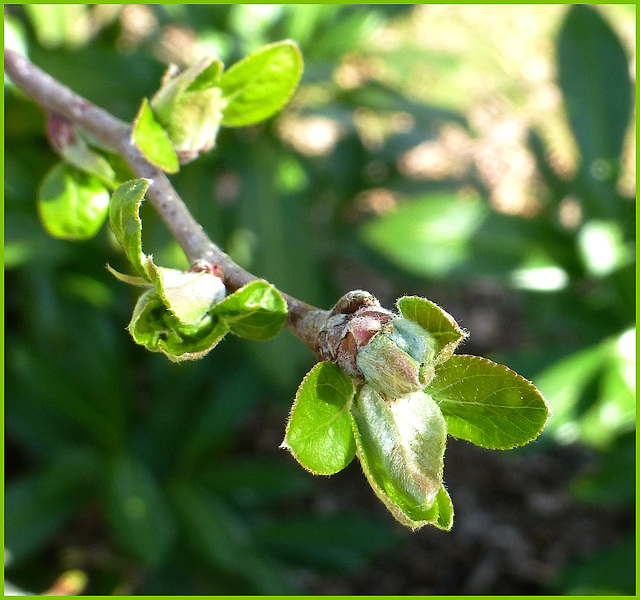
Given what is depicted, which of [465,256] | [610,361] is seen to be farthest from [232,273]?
[610,361]

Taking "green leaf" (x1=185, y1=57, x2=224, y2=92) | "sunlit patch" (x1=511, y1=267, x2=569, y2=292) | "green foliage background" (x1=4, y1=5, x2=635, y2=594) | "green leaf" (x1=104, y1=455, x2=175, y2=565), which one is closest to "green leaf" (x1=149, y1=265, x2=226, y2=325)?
"green leaf" (x1=185, y1=57, x2=224, y2=92)

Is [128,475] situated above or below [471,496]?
above

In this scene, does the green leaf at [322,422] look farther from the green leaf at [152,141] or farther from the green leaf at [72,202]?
the green leaf at [72,202]

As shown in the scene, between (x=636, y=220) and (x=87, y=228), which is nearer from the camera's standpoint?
(x=87, y=228)

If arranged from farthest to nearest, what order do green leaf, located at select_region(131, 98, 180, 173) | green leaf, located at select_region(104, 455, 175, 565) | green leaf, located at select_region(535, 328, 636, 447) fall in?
green leaf, located at select_region(104, 455, 175, 565) < green leaf, located at select_region(535, 328, 636, 447) < green leaf, located at select_region(131, 98, 180, 173)

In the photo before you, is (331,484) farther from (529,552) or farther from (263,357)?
(263,357)

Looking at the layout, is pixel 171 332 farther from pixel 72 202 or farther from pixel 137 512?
pixel 137 512

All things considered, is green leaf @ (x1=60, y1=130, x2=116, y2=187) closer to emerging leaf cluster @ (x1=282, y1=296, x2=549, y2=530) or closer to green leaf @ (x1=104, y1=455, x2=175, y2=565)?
emerging leaf cluster @ (x1=282, y1=296, x2=549, y2=530)

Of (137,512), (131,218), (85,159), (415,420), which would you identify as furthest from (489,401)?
(137,512)
